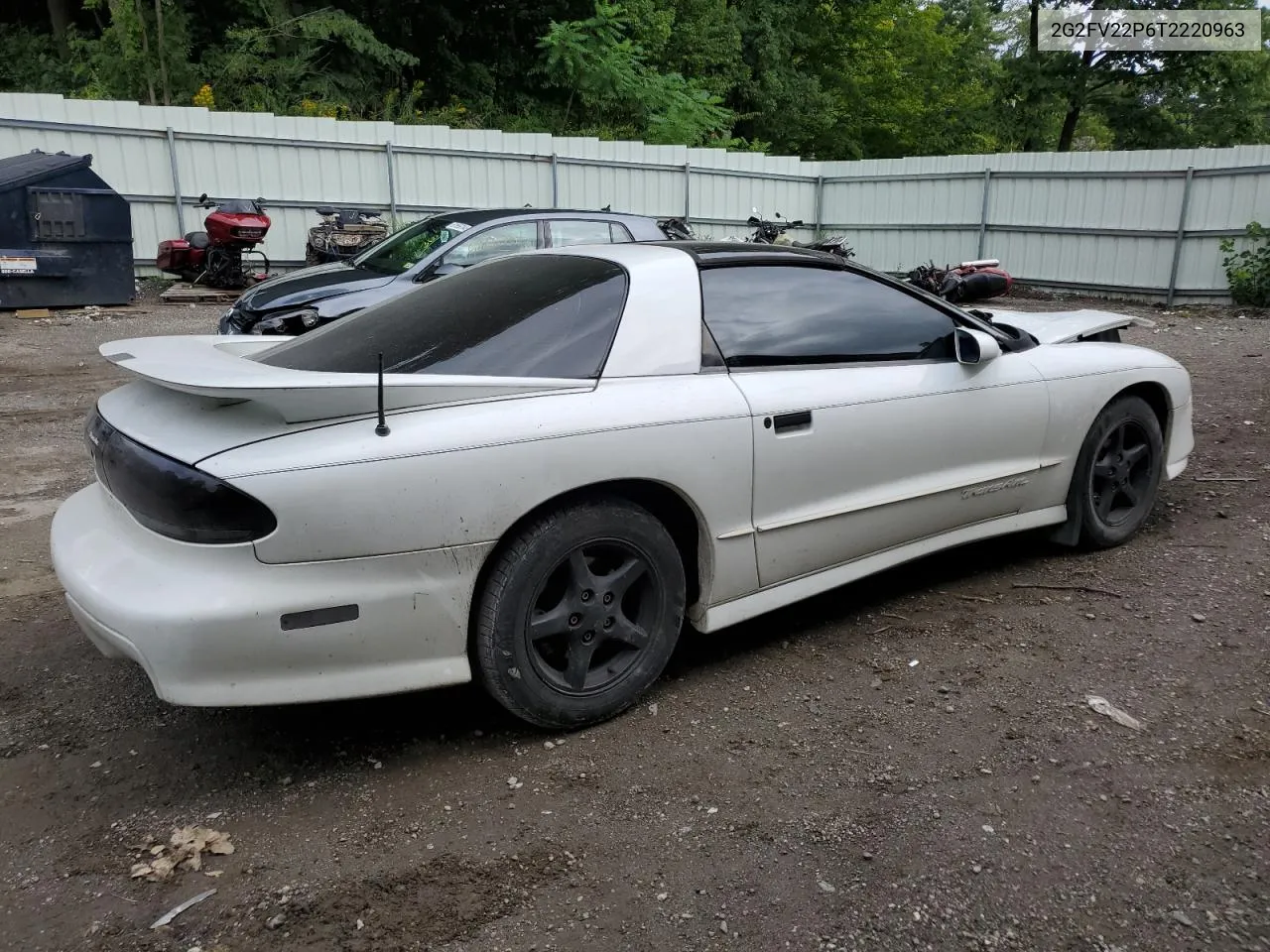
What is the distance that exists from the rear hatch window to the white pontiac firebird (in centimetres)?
1

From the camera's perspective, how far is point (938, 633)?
11.9 ft

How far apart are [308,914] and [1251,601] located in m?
3.56

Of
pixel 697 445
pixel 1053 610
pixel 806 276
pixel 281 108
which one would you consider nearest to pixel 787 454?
pixel 697 445

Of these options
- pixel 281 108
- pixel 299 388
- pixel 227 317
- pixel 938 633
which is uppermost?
pixel 281 108

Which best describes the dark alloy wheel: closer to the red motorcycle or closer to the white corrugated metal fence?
the red motorcycle

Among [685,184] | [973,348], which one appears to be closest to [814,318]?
[973,348]

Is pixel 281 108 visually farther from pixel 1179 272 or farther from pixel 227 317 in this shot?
pixel 1179 272

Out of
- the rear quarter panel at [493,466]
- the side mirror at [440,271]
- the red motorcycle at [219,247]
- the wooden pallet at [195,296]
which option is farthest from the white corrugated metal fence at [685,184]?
the rear quarter panel at [493,466]

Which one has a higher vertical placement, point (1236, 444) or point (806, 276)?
point (806, 276)

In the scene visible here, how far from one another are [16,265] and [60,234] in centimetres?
61

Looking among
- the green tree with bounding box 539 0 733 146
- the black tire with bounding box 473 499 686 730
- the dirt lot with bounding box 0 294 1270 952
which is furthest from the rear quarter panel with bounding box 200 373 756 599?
the green tree with bounding box 539 0 733 146

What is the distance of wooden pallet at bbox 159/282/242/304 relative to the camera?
13055 mm

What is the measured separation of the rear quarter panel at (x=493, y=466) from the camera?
2.43 metres

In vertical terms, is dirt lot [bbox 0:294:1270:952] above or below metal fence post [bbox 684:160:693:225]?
below
